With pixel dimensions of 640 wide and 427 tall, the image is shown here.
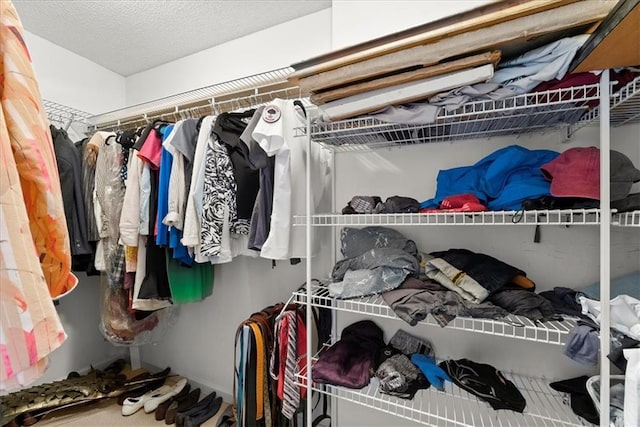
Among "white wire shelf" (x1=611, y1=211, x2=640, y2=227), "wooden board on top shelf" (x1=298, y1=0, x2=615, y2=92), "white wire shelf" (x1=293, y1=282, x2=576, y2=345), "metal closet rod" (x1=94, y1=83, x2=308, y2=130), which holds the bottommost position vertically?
"white wire shelf" (x1=293, y1=282, x2=576, y2=345)

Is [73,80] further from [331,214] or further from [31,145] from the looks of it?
[331,214]

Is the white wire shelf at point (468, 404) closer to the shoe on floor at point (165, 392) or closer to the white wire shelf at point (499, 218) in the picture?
the white wire shelf at point (499, 218)

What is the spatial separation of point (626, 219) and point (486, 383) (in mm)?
629

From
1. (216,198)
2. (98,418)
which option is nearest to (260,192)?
(216,198)

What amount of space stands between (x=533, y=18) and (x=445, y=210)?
53 centimetres

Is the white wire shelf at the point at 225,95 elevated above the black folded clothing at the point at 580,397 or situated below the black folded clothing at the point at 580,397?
above

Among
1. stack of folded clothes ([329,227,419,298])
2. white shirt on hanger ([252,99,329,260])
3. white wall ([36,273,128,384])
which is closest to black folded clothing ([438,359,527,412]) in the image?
stack of folded clothes ([329,227,419,298])

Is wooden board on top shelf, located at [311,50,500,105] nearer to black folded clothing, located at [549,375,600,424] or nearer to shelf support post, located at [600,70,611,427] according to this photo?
shelf support post, located at [600,70,611,427]

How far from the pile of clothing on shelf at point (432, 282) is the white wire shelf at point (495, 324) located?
3 cm

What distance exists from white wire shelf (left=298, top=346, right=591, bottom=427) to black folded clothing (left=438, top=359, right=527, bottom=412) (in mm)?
43

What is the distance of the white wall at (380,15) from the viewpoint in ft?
3.66

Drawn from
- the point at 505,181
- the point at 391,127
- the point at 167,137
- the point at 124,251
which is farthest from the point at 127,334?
the point at 505,181

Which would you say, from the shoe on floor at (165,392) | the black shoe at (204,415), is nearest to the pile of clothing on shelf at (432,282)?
the black shoe at (204,415)

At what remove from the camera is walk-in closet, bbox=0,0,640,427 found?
26.4 inches
